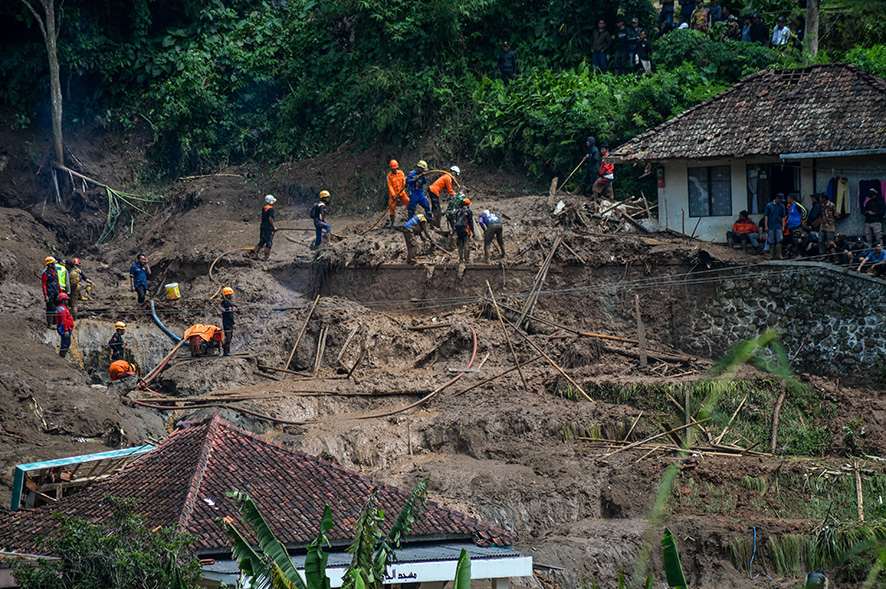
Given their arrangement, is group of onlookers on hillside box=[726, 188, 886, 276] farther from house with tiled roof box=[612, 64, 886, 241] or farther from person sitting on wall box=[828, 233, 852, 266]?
house with tiled roof box=[612, 64, 886, 241]

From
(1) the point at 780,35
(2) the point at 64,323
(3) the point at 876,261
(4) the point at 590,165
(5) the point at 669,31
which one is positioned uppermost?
(5) the point at 669,31

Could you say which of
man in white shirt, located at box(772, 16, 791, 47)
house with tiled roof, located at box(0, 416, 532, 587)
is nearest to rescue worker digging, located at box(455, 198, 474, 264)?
house with tiled roof, located at box(0, 416, 532, 587)

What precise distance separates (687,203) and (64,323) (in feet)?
54.2

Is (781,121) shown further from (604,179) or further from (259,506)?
(259,506)

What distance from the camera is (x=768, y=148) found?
2447 cm

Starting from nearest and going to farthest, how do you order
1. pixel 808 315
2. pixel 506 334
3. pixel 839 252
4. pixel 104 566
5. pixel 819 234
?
1. pixel 104 566
2. pixel 839 252
3. pixel 808 315
4. pixel 819 234
5. pixel 506 334

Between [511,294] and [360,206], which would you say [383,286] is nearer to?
[511,294]

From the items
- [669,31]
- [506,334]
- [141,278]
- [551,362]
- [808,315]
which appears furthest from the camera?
[669,31]

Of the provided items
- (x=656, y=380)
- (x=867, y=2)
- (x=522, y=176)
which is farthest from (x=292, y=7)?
(x=867, y=2)

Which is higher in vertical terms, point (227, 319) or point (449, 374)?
point (227, 319)

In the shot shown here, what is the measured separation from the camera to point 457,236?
1022 inches

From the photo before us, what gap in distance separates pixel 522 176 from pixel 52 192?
53.3 ft

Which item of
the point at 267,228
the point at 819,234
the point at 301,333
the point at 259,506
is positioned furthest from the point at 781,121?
the point at 259,506

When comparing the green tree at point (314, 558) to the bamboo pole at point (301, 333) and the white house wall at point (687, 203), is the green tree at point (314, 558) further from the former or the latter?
the white house wall at point (687, 203)
